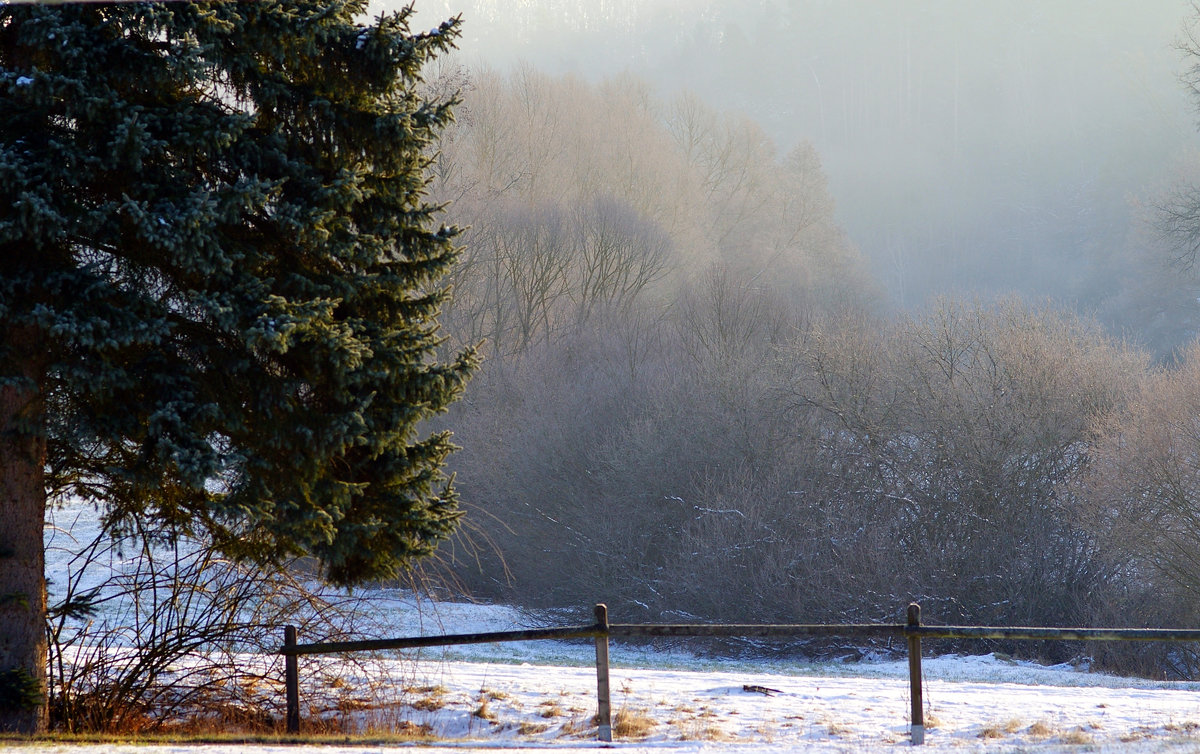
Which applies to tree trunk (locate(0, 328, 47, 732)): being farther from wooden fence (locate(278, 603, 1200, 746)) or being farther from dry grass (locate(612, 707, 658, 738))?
dry grass (locate(612, 707, 658, 738))

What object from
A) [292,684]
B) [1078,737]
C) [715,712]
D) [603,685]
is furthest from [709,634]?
[292,684]

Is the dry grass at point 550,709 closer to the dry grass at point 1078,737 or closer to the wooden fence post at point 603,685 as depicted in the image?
the wooden fence post at point 603,685

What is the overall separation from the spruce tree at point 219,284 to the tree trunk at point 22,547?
0.02m

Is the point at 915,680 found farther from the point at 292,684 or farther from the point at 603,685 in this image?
the point at 292,684

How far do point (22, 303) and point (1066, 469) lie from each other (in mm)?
22996

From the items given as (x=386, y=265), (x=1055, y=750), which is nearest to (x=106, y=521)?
(x=386, y=265)

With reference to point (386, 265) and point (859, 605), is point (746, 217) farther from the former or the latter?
point (386, 265)

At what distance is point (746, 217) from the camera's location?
5162 centimetres

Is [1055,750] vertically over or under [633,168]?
under

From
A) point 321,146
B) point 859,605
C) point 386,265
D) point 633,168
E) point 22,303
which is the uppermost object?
point 633,168

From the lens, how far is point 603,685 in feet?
27.6

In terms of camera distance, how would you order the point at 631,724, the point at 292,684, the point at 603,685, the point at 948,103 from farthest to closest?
the point at 948,103 → the point at 631,724 → the point at 292,684 → the point at 603,685

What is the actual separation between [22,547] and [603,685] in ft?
15.5

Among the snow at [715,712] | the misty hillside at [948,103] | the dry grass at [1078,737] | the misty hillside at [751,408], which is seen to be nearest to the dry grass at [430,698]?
the snow at [715,712]
